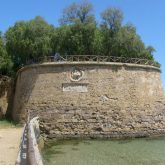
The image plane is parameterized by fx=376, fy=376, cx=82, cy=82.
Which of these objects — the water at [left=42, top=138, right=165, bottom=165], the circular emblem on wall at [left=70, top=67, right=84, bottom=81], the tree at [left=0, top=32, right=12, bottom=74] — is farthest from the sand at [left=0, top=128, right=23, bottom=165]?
the tree at [left=0, top=32, right=12, bottom=74]

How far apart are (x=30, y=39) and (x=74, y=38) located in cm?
376

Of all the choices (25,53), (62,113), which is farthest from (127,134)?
(25,53)

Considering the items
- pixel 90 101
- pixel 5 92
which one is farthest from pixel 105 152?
pixel 5 92

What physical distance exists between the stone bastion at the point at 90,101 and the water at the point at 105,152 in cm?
138

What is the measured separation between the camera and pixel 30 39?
31719 millimetres

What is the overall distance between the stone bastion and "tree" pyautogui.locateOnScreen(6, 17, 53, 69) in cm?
556

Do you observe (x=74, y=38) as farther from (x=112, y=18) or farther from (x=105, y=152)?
(x=105, y=152)

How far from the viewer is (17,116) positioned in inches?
1071

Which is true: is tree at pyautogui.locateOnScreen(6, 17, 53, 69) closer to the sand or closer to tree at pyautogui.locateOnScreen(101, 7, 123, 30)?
tree at pyautogui.locateOnScreen(101, 7, 123, 30)

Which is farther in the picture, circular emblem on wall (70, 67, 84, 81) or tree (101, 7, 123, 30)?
tree (101, 7, 123, 30)

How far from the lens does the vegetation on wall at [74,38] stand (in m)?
31.5

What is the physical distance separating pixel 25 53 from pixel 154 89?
12.0 meters

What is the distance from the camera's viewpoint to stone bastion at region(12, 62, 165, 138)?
965 inches

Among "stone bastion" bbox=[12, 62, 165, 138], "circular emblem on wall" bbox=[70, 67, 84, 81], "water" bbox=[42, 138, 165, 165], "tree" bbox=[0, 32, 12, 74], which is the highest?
"tree" bbox=[0, 32, 12, 74]
